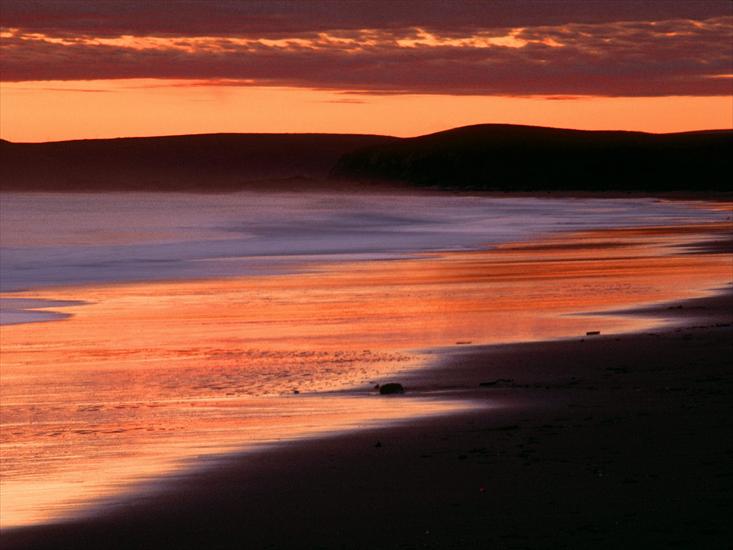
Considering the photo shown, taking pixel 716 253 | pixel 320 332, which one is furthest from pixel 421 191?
pixel 320 332

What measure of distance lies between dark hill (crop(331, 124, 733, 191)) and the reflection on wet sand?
5616 inches

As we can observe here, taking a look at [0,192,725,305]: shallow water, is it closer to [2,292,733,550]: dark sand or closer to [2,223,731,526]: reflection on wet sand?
[2,223,731,526]: reflection on wet sand

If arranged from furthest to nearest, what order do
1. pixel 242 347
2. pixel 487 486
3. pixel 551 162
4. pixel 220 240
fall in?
pixel 551 162 → pixel 220 240 → pixel 242 347 → pixel 487 486

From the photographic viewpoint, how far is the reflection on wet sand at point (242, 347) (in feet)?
28.2

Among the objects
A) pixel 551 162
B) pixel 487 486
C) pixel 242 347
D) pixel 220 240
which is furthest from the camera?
pixel 551 162

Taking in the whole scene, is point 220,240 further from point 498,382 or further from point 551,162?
point 551,162

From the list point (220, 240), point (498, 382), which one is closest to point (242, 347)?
point (498, 382)

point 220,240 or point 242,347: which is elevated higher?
point 242,347

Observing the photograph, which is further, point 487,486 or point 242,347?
point 242,347

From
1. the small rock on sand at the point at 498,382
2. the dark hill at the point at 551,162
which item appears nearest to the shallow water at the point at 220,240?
the small rock on sand at the point at 498,382

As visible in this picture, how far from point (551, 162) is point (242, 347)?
17089 centimetres

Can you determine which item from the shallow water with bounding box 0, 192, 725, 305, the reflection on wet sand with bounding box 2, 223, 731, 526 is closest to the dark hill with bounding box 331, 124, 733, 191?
the shallow water with bounding box 0, 192, 725, 305

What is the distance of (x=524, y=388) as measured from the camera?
35.6 ft

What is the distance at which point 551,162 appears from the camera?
18250cm
